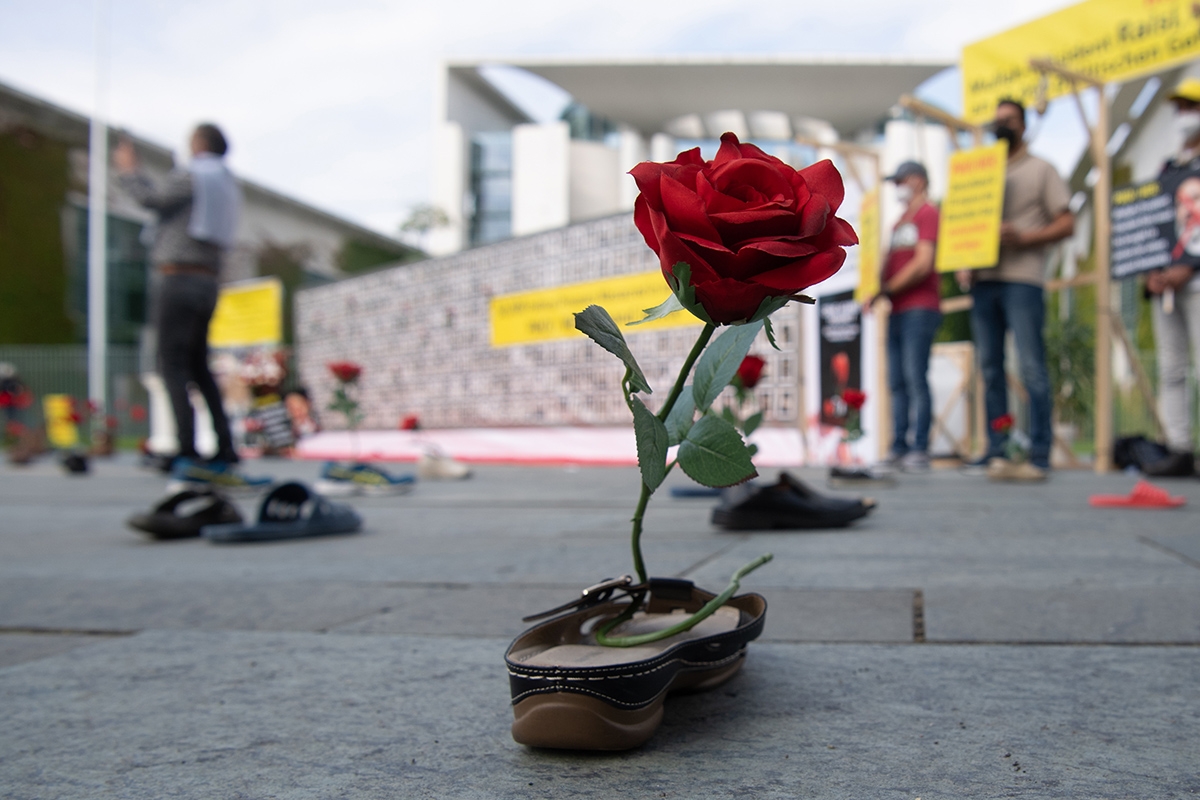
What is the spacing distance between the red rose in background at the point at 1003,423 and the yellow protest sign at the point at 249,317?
11057mm

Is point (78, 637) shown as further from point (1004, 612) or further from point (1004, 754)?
point (1004, 612)

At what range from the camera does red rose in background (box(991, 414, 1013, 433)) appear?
452cm

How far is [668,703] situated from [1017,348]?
14.2 ft

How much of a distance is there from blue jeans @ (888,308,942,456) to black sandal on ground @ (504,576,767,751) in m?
4.48

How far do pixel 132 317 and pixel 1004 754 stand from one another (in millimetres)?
26207

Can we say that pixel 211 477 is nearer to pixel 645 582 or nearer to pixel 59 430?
pixel 645 582

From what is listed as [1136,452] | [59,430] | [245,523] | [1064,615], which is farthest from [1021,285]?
[59,430]

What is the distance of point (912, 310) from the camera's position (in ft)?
17.2

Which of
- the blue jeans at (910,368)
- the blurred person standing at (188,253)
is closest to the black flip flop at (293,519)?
the blurred person standing at (188,253)

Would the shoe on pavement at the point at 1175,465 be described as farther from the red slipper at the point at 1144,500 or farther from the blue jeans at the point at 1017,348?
the red slipper at the point at 1144,500

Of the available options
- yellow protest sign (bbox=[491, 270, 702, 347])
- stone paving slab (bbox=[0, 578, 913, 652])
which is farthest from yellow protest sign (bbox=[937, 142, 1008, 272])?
stone paving slab (bbox=[0, 578, 913, 652])

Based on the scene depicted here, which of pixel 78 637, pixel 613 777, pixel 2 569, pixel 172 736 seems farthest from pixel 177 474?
pixel 613 777

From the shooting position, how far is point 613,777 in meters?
0.74

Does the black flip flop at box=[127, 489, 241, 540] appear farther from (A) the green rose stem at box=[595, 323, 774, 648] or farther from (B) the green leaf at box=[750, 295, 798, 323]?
(B) the green leaf at box=[750, 295, 798, 323]
